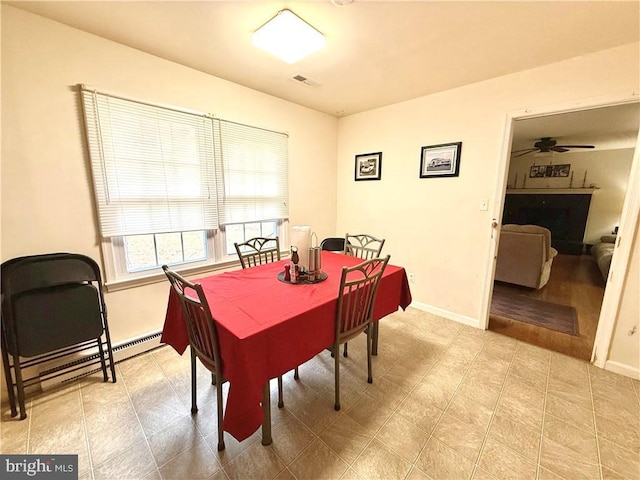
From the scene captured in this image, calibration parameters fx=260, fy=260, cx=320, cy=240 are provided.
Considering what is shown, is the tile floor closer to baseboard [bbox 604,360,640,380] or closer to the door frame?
baseboard [bbox 604,360,640,380]

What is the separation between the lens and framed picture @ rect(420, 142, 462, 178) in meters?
2.69

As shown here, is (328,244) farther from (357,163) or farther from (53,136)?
(53,136)

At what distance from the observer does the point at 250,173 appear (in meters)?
2.75

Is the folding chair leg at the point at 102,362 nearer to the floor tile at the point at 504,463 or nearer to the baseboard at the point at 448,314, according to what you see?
the floor tile at the point at 504,463

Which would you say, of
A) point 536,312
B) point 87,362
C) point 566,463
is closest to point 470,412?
point 566,463

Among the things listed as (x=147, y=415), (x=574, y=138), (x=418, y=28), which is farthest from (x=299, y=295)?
(x=574, y=138)

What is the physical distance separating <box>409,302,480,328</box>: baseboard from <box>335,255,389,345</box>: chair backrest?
157 cm

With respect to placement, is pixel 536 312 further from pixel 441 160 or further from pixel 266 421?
pixel 266 421

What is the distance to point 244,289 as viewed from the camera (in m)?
1.64

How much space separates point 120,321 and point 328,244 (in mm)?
1992

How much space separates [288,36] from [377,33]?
607mm

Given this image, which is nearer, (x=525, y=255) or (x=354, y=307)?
(x=354, y=307)

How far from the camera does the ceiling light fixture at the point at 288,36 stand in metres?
1.52

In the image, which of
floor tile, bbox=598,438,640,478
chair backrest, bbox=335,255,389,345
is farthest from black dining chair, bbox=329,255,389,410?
floor tile, bbox=598,438,640,478
